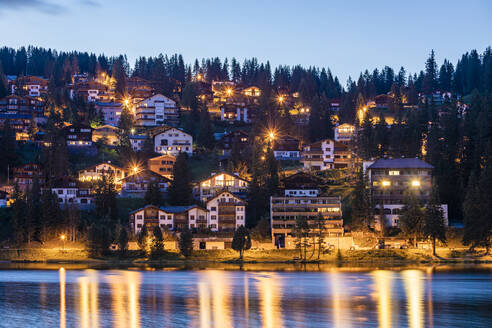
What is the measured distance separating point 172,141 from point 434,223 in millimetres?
42309

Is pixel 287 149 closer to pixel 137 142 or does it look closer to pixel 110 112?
pixel 137 142

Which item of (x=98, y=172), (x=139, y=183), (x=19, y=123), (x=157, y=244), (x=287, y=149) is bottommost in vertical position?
(x=157, y=244)

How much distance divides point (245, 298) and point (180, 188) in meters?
28.9

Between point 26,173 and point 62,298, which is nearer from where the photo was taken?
point 62,298

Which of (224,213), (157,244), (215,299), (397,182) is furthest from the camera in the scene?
(397,182)

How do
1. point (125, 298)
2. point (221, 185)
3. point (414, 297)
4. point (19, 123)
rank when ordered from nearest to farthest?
point (125, 298), point (414, 297), point (221, 185), point (19, 123)

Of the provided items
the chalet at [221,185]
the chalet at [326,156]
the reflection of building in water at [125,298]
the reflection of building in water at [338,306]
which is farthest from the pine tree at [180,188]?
the reflection of building in water at [338,306]

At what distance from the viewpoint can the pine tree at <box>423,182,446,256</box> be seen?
63156mm

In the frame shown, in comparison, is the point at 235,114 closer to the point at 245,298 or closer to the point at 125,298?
the point at 245,298

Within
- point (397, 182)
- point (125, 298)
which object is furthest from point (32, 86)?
point (125, 298)

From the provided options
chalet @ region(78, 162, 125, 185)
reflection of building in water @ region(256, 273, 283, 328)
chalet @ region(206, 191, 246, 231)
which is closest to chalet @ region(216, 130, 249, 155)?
chalet @ region(78, 162, 125, 185)

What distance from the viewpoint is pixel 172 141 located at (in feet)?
307

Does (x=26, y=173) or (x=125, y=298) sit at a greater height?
(x=26, y=173)

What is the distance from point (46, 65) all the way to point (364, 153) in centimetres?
9043
